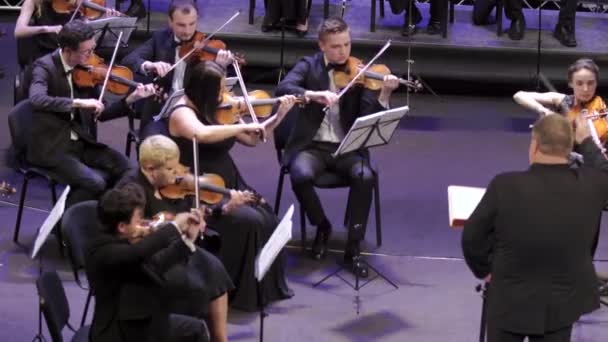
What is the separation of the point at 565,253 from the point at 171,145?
205 centimetres

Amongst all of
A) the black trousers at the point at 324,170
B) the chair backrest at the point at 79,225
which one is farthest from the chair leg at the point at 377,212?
the chair backrest at the point at 79,225

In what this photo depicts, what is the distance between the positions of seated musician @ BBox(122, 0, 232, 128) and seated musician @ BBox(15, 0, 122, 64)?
804mm

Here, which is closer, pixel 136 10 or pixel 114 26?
pixel 114 26

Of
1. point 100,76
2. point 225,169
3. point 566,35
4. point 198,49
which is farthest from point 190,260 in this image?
point 566,35

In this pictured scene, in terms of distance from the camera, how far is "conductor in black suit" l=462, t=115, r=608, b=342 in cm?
428

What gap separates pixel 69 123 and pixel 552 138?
137 inches

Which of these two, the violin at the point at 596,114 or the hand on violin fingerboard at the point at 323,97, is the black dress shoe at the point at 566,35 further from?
the hand on violin fingerboard at the point at 323,97

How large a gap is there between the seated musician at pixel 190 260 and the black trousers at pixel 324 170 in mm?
1163

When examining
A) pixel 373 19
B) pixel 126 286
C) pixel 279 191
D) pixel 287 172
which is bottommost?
pixel 279 191

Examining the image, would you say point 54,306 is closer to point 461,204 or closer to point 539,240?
point 461,204

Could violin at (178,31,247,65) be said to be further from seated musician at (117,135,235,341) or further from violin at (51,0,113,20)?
seated musician at (117,135,235,341)

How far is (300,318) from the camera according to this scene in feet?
20.1

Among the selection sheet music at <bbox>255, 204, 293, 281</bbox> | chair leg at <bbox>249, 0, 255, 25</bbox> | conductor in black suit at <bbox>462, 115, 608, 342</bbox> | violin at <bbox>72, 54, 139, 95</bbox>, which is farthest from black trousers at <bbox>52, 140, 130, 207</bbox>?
chair leg at <bbox>249, 0, 255, 25</bbox>

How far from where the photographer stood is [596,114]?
6.22 metres
